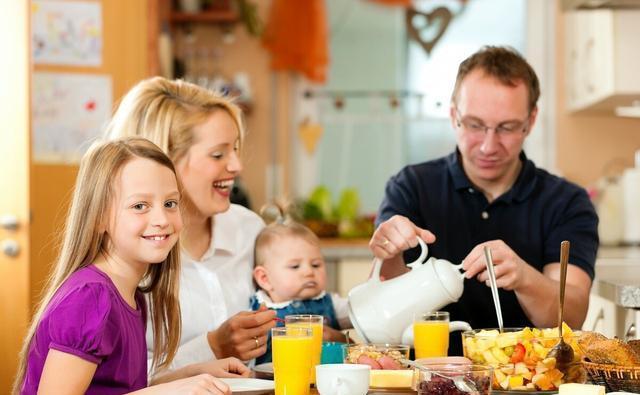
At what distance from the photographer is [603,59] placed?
4273 mm

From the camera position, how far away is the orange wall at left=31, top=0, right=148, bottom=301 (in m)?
4.15

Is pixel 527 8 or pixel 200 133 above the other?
pixel 527 8

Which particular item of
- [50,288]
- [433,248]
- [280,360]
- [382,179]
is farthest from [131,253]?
[382,179]

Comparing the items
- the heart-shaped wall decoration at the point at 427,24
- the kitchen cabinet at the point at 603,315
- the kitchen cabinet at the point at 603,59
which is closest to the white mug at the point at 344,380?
the kitchen cabinet at the point at 603,315

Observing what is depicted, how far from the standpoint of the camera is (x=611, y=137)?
5.34 m

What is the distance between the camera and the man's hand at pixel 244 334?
2.05 metres

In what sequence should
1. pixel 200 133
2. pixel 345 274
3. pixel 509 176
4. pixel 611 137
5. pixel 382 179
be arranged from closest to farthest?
1. pixel 200 133
2. pixel 509 176
3. pixel 345 274
4. pixel 611 137
5. pixel 382 179

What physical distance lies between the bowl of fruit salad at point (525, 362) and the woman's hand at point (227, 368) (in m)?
0.49

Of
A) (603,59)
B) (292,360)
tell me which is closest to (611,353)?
(292,360)

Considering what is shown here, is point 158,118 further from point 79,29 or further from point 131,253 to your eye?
point 79,29

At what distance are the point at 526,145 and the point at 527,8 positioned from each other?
0.80 meters

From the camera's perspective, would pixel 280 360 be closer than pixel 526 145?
Yes

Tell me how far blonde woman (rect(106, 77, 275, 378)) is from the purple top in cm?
55

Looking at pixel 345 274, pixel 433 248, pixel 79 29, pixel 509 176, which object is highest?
pixel 79 29
